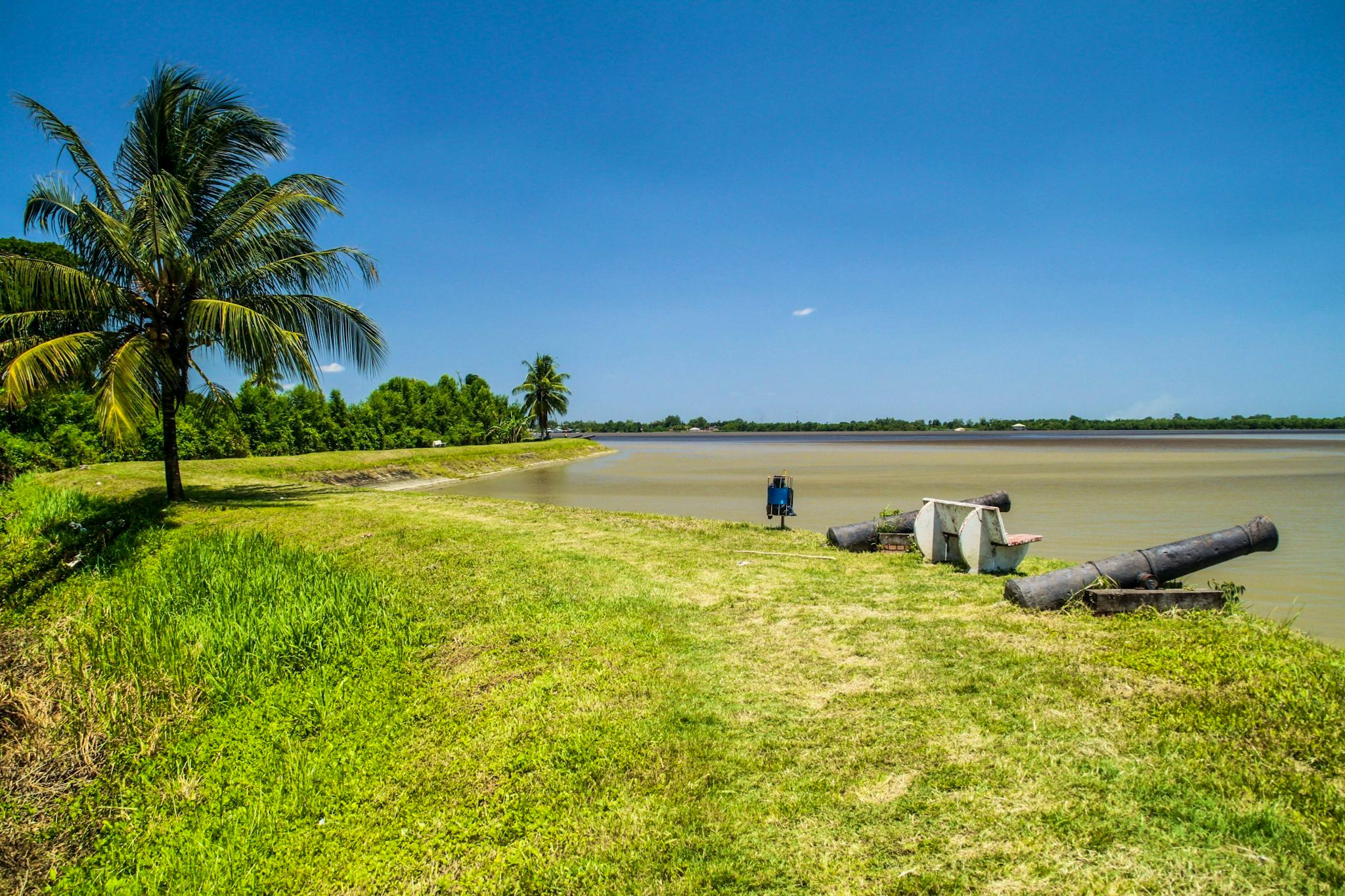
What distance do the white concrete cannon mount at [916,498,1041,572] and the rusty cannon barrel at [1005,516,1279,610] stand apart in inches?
54.6

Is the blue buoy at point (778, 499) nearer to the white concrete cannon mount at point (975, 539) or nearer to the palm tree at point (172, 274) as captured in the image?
the white concrete cannon mount at point (975, 539)

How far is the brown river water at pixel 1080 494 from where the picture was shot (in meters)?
8.91

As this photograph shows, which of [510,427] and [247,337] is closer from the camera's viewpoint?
[247,337]

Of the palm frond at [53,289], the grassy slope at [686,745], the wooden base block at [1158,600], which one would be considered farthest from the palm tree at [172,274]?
the wooden base block at [1158,600]

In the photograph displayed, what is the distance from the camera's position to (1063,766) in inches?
130

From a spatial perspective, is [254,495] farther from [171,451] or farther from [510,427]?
[510,427]

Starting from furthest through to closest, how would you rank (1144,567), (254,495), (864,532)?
(254,495)
(864,532)
(1144,567)

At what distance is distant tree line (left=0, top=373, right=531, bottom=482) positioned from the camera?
671 inches

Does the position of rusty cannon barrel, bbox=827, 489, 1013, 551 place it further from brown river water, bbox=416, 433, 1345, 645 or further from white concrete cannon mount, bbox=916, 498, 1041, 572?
brown river water, bbox=416, 433, 1345, 645

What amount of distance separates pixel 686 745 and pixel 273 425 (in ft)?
95.7

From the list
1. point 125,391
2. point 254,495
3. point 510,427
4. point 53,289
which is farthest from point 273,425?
point 510,427

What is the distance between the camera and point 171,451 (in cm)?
1150

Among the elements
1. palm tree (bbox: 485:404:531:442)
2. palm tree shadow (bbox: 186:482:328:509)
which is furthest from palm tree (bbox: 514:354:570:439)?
palm tree shadow (bbox: 186:482:328:509)

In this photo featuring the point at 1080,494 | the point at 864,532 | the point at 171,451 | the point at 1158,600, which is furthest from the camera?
the point at 1080,494
